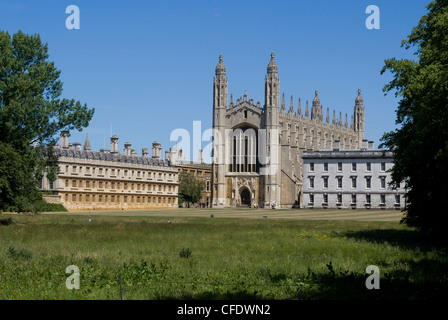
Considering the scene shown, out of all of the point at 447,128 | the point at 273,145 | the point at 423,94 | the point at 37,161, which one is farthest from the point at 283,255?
the point at 273,145

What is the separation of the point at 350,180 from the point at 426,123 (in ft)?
247

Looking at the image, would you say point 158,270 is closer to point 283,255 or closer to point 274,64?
point 283,255

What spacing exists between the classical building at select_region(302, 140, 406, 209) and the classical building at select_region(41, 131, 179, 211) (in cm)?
2694

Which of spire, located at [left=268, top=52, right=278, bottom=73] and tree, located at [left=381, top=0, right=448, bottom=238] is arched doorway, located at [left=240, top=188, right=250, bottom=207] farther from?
tree, located at [left=381, top=0, right=448, bottom=238]

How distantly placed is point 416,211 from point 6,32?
95.8ft

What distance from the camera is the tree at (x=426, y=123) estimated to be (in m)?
23.7

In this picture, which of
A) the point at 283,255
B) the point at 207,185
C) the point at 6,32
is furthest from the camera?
the point at 207,185

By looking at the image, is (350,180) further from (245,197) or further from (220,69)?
(220,69)

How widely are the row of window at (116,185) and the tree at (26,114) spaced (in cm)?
4862

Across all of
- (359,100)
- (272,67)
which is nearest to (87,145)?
(272,67)

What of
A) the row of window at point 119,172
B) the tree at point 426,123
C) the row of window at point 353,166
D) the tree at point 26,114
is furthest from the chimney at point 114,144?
the tree at point 426,123

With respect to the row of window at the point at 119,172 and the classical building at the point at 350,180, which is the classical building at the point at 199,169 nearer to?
the row of window at the point at 119,172

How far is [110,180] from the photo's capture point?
99.6 meters

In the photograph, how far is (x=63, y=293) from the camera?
555 inches
